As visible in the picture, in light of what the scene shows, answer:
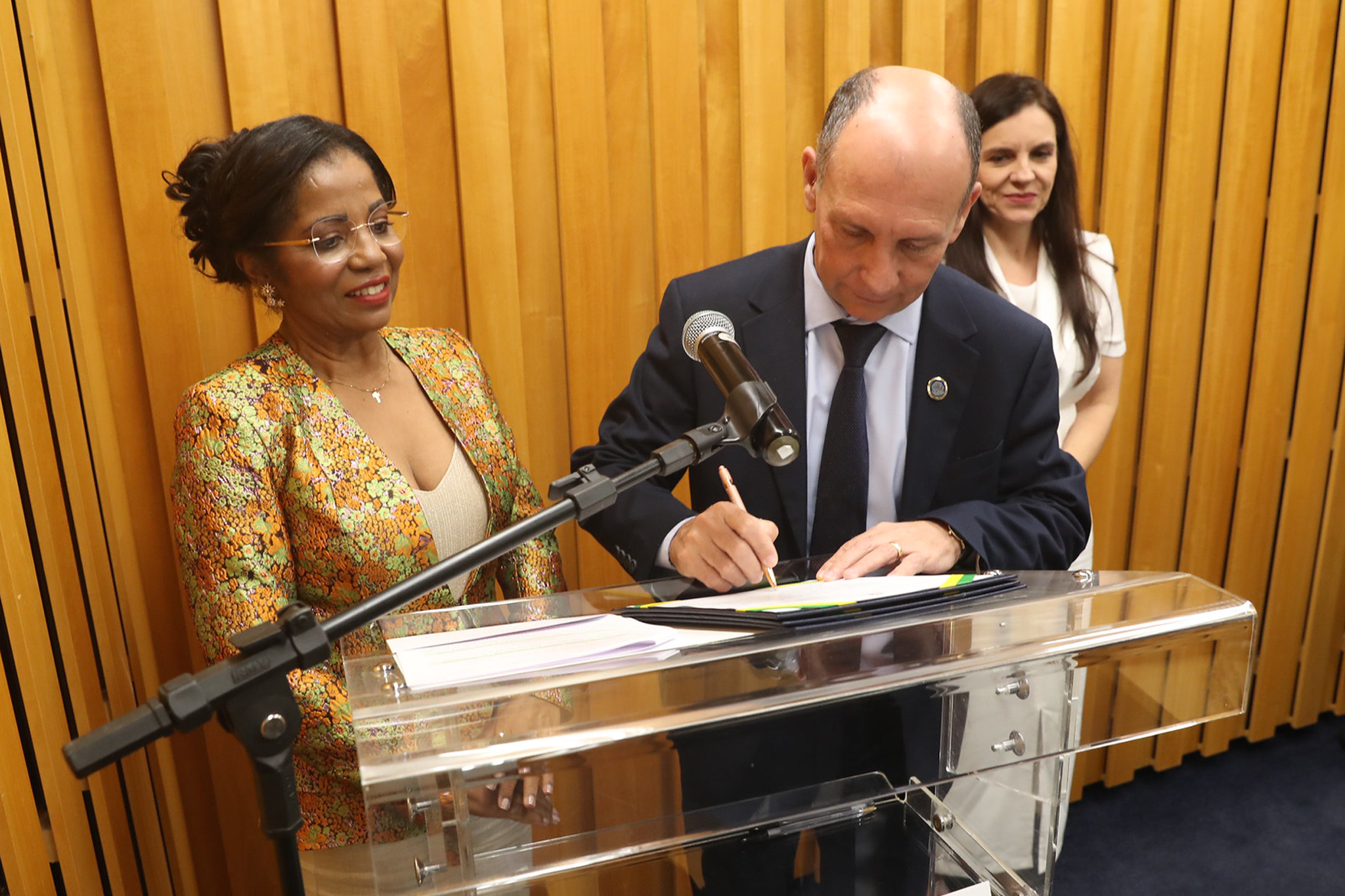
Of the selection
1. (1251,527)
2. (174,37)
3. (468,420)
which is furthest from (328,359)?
(1251,527)

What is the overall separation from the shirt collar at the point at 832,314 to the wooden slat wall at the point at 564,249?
2.63 ft

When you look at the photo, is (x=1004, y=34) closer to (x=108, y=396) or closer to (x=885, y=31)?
(x=885, y=31)

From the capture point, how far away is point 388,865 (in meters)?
0.92

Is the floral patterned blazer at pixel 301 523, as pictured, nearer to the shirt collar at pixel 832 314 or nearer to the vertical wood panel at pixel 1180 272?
the shirt collar at pixel 832 314

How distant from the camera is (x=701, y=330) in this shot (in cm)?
124

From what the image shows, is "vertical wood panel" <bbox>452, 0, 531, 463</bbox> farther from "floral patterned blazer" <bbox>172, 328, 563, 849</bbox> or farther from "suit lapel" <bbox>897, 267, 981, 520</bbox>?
"suit lapel" <bbox>897, 267, 981, 520</bbox>

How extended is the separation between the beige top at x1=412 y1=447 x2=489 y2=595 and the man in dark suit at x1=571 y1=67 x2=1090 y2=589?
19 centimetres

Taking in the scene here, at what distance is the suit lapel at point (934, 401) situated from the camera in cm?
176

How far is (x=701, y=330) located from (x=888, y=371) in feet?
2.18

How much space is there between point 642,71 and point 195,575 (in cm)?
162

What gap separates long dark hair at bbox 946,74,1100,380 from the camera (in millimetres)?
2699

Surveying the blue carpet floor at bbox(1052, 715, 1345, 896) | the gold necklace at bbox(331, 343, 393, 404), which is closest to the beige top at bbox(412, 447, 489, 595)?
the gold necklace at bbox(331, 343, 393, 404)

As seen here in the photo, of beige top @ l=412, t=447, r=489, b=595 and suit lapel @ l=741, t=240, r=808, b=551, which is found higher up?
suit lapel @ l=741, t=240, r=808, b=551

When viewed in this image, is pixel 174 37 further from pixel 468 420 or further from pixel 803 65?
pixel 803 65
